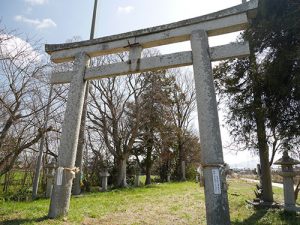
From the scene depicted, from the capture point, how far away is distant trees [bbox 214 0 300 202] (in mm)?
7602

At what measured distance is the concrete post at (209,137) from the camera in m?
5.76

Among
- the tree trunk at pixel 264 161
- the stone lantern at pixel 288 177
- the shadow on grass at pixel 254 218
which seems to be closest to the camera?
the shadow on grass at pixel 254 218

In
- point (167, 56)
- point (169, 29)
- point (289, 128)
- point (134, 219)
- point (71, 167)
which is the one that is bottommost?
point (134, 219)

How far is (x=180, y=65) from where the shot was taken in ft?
23.7

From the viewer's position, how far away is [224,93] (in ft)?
37.0

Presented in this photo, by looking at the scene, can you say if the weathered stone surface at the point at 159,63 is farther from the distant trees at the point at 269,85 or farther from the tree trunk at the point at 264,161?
the tree trunk at the point at 264,161

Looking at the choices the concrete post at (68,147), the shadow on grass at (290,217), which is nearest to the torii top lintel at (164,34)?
the concrete post at (68,147)

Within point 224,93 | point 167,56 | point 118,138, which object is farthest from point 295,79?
point 118,138

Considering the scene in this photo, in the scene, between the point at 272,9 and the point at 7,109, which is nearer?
the point at 272,9

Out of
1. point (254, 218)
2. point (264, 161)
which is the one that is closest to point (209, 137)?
point (254, 218)

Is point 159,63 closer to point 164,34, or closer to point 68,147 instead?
point 164,34

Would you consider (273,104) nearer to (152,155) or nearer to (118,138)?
(118,138)

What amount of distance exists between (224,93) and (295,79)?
4242 mm

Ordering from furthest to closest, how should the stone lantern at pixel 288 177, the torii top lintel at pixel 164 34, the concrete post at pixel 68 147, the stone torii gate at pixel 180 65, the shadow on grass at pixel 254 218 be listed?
the stone lantern at pixel 288 177, the shadow on grass at pixel 254 218, the concrete post at pixel 68 147, the torii top lintel at pixel 164 34, the stone torii gate at pixel 180 65
